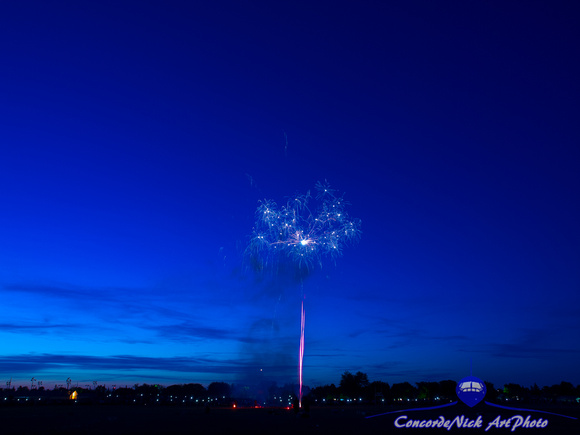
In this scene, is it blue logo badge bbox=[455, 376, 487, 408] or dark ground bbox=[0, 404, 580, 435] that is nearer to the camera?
dark ground bbox=[0, 404, 580, 435]

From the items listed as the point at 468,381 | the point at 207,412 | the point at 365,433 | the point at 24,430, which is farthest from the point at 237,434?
the point at 468,381

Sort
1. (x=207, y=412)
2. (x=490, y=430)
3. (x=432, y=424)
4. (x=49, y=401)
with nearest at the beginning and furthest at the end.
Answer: (x=490, y=430)
(x=432, y=424)
(x=207, y=412)
(x=49, y=401)

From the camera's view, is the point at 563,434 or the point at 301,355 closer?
the point at 563,434

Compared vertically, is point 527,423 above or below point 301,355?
below

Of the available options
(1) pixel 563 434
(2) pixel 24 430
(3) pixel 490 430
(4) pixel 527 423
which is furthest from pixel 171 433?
(4) pixel 527 423

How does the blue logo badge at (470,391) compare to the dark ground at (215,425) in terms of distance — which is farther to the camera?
the blue logo badge at (470,391)

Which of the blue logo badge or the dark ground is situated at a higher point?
the blue logo badge

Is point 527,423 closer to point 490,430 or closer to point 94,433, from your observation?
point 490,430

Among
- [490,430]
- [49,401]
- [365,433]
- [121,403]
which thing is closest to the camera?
[365,433]

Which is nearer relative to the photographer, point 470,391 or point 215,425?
point 215,425

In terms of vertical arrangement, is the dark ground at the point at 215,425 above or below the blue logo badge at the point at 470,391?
below

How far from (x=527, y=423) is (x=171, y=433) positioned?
31.4m

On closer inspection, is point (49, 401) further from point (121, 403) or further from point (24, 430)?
point (24, 430)

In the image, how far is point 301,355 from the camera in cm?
4956
